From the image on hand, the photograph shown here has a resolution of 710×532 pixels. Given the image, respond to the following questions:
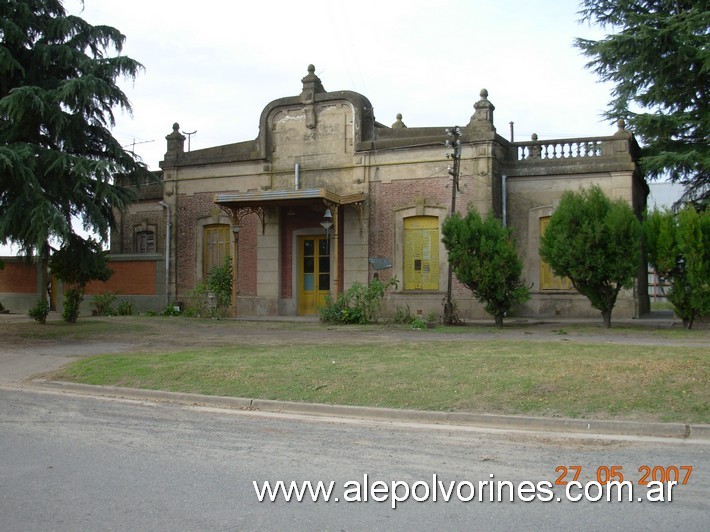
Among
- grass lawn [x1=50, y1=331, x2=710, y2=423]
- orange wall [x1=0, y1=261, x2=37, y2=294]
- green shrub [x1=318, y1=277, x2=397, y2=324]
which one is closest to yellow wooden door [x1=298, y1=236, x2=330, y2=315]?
green shrub [x1=318, y1=277, x2=397, y2=324]

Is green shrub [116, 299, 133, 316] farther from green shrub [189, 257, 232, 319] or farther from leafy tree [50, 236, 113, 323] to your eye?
leafy tree [50, 236, 113, 323]

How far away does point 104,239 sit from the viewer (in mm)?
18828

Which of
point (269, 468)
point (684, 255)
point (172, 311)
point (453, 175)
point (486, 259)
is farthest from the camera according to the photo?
point (172, 311)

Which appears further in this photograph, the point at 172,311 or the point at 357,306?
the point at 172,311

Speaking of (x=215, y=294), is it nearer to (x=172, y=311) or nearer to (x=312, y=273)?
(x=172, y=311)

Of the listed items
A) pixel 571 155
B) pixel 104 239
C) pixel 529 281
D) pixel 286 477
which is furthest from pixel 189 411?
pixel 571 155

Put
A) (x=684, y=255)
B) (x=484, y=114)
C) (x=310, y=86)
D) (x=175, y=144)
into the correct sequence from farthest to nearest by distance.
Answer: (x=175, y=144) → (x=310, y=86) → (x=484, y=114) → (x=684, y=255)

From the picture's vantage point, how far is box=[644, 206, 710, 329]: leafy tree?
1616 centimetres

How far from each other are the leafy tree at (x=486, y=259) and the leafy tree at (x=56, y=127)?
8.87 m

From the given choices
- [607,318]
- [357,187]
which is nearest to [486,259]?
[607,318]

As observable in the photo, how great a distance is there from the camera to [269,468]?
21.8 feet

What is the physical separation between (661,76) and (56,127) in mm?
18335

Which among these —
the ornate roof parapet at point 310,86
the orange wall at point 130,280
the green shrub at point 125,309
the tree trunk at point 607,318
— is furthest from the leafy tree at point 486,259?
the green shrub at point 125,309

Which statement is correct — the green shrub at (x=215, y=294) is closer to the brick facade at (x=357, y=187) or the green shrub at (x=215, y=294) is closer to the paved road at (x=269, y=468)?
the brick facade at (x=357, y=187)
